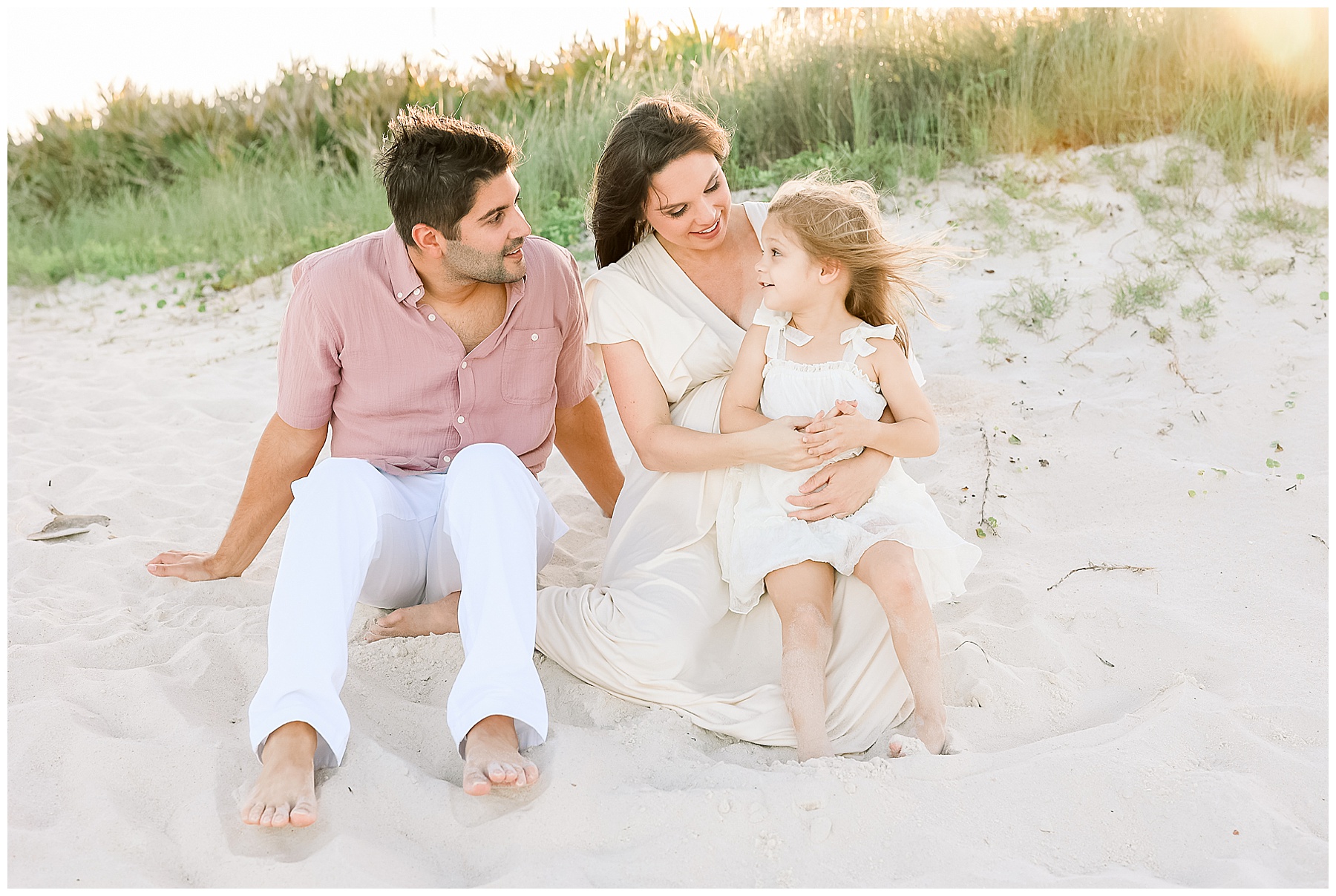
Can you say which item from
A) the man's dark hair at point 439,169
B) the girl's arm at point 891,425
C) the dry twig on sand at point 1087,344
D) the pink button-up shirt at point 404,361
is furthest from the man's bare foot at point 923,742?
the dry twig on sand at point 1087,344

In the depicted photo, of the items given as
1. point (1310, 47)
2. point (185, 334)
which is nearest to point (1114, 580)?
point (1310, 47)

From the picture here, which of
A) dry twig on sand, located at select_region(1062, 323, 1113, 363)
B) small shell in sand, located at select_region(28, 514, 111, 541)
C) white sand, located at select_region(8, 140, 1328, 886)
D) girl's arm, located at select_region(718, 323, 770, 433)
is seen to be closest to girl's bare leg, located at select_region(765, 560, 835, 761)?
white sand, located at select_region(8, 140, 1328, 886)

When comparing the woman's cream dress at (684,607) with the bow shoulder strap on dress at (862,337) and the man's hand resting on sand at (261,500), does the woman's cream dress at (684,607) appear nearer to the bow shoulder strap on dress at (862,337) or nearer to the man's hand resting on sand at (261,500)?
the bow shoulder strap on dress at (862,337)

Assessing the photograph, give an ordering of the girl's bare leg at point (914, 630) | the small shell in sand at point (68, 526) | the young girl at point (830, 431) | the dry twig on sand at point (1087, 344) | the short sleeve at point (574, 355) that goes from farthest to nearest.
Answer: the dry twig on sand at point (1087, 344)
the small shell in sand at point (68, 526)
the short sleeve at point (574, 355)
the young girl at point (830, 431)
the girl's bare leg at point (914, 630)

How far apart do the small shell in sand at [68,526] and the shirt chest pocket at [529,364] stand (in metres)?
1.96

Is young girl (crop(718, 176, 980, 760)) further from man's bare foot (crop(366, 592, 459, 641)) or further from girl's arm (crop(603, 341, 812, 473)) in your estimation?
man's bare foot (crop(366, 592, 459, 641))

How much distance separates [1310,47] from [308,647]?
643cm

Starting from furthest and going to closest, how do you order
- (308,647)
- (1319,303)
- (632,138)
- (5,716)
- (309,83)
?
(309,83), (1319,303), (632,138), (5,716), (308,647)

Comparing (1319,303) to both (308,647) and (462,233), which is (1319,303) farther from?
(308,647)

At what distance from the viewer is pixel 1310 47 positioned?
6039 millimetres

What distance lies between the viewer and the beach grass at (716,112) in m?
6.20

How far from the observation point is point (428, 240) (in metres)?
2.94

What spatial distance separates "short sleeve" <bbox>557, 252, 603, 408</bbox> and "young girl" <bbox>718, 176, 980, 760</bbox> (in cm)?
56

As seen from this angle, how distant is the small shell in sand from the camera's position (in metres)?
3.89
